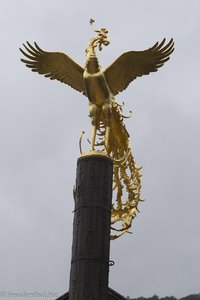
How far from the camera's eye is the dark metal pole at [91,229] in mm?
13188

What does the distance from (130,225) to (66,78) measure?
13.7 feet

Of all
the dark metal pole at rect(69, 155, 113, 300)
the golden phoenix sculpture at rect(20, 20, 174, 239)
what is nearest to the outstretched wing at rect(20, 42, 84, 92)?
the golden phoenix sculpture at rect(20, 20, 174, 239)

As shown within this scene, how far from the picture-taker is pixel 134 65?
16016 mm

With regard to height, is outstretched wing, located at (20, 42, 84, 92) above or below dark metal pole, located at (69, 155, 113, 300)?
above

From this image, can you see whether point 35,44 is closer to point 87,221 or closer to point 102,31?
point 102,31

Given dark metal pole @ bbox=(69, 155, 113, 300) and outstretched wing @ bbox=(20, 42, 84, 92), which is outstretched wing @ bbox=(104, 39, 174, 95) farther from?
dark metal pole @ bbox=(69, 155, 113, 300)

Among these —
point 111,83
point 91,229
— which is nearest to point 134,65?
point 111,83

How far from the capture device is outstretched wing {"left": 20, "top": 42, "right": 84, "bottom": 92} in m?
16.3

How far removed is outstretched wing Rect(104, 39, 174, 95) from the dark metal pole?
2.34 m

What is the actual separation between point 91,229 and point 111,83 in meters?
4.03

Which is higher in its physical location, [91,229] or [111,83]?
[111,83]

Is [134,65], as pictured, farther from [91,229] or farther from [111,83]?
[91,229]

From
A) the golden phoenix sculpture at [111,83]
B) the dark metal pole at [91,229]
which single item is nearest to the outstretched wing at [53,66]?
the golden phoenix sculpture at [111,83]

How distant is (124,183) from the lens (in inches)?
687
